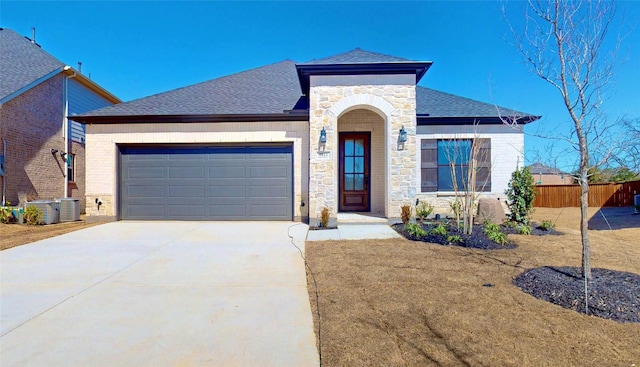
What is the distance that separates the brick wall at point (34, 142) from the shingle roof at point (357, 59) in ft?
34.5

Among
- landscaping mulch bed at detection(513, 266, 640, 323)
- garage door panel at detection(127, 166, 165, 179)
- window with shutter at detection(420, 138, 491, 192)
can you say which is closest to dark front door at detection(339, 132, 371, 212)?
window with shutter at detection(420, 138, 491, 192)

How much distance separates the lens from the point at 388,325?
319 cm

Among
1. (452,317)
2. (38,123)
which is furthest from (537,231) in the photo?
(38,123)

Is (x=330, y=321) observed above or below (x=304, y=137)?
below

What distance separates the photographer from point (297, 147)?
395 inches

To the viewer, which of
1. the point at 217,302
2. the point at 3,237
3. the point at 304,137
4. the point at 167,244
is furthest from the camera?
the point at 304,137

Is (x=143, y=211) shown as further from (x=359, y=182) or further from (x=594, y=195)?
(x=594, y=195)

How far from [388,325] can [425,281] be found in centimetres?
152

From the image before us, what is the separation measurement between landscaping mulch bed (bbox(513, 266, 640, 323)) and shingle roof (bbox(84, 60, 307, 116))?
7916mm

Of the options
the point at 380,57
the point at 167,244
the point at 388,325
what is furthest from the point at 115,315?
the point at 380,57

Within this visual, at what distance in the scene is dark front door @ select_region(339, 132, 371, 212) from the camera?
1127 cm

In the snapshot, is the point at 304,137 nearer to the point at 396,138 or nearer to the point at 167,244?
the point at 396,138

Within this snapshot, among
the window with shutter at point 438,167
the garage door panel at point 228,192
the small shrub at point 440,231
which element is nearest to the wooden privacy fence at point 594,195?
the window with shutter at point 438,167

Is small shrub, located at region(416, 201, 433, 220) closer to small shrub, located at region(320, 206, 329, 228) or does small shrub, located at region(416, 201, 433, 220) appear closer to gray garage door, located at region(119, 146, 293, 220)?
small shrub, located at region(320, 206, 329, 228)
